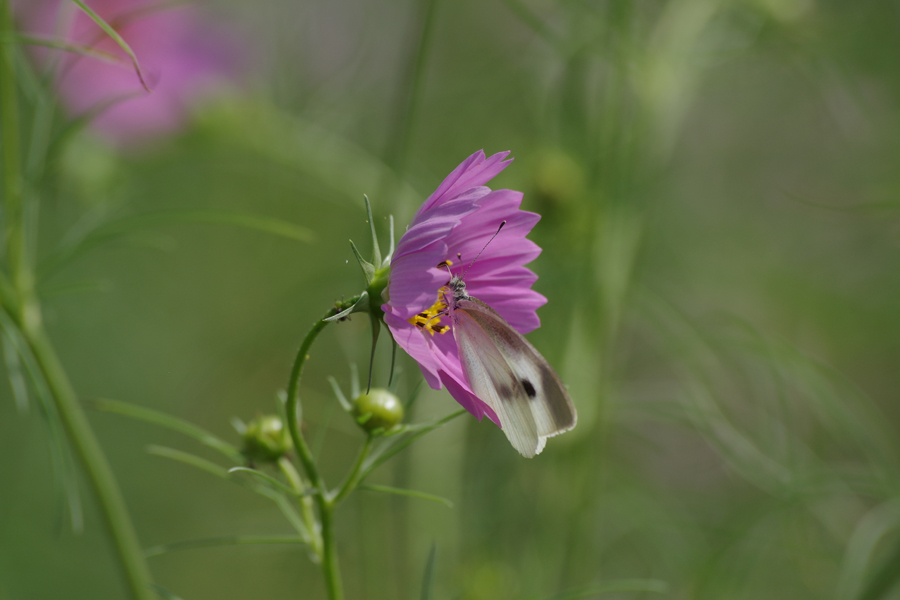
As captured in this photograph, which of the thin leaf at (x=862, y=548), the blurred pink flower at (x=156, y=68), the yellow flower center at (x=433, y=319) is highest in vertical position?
the blurred pink flower at (x=156, y=68)

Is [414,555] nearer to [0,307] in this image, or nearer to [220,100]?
[0,307]

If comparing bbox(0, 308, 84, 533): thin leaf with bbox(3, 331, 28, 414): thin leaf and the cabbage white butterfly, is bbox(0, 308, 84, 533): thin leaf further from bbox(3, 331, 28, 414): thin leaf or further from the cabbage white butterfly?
the cabbage white butterfly

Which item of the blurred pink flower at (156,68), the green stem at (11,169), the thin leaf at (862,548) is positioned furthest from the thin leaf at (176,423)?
the blurred pink flower at (156,68)

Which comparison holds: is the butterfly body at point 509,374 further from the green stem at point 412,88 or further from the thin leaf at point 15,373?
the thin leaf at point 15,373

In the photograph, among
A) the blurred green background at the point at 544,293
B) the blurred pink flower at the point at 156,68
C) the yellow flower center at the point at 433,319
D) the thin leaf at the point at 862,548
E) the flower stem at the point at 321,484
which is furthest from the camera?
the blurred pink flower at the point at 156,68

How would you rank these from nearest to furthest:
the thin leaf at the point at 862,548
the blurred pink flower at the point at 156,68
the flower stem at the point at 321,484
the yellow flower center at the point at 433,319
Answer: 1. the flower stem at the point at 321,484
2. the yellow flower center at the point at 433,319
3. the thin leaf at the point at 862,548
4. the blurred pink flower at the point at 156,68

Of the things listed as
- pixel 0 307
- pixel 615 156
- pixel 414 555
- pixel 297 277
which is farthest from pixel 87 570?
pixel 615 156

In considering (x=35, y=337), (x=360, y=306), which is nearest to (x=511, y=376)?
(x=360, y=306)

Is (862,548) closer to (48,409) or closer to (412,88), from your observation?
(412,88)
